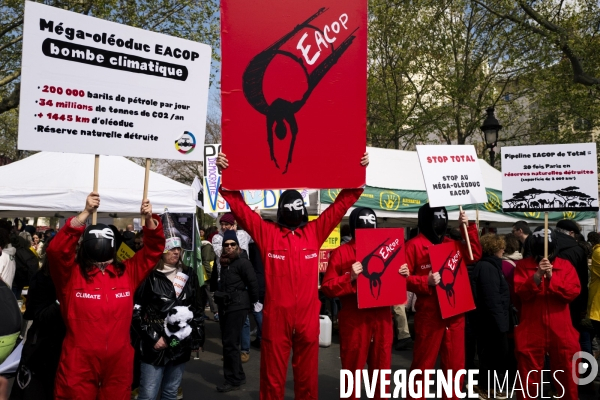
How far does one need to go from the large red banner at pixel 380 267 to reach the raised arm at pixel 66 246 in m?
2.23

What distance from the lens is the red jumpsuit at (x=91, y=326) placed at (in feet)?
12.2

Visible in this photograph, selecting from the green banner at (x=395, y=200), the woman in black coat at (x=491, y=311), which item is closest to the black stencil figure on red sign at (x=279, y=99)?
the woman in black coat at (x=491, y=311)

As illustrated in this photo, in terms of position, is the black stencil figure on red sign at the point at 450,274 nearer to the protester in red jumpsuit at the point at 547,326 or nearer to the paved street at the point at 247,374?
the protester in red jumpsuit at the point at 547,326

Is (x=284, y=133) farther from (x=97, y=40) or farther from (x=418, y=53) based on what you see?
(x=418, y=53)

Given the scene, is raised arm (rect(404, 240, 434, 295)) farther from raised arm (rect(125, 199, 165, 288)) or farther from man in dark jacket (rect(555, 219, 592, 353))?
raised arm (rect(125, 199, 165, 288))

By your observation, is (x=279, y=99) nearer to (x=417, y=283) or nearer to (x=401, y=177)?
(x=417, y=283)

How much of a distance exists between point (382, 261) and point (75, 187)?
231 inches

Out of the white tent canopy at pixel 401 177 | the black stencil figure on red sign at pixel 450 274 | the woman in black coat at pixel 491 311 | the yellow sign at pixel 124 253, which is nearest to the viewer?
the yellow sign at pixel 124 253

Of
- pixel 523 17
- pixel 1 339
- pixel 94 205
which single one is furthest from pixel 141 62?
pixel 523 17

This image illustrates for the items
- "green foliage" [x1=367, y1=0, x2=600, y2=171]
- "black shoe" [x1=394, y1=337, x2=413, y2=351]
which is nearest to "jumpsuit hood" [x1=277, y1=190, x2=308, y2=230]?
"black shoe" [x1=394, y1=337, x2=413, y2=351]

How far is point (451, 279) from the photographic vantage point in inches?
207

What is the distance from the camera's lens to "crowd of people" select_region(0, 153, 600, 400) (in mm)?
3814

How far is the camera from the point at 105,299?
385cm

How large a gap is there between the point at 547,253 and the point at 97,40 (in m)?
4.08
